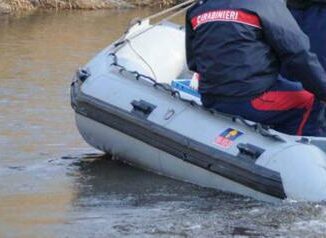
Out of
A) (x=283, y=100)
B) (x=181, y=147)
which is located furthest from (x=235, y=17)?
(x=181, y=147)

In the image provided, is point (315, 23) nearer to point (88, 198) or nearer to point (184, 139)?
point (184, 139)

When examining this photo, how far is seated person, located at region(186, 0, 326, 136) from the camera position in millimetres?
5027

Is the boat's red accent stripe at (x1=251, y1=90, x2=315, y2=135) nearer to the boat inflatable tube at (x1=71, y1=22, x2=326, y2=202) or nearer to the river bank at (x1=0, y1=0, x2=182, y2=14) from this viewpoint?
the boat inflatable tube at (x1=71, y1=22, x2=326, y2=202)

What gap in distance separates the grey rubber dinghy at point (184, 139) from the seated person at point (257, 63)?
16 centimetres

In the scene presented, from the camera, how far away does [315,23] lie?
5.47m

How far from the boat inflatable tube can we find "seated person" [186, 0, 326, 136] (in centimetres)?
16

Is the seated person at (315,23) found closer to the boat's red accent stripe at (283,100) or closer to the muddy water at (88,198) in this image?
the boat's red accent stripe at (283,100)

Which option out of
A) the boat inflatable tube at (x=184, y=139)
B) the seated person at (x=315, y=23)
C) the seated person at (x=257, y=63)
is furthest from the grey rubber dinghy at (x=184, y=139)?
the seated person at (x=315, y=23)

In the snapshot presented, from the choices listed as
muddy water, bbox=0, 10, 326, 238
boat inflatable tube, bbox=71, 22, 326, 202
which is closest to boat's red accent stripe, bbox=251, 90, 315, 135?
boat inflatable tube, bbox=71, 22, 326, 202

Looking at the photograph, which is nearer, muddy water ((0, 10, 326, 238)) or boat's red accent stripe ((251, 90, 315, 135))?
muddy water ((0, 10, 326, 238))

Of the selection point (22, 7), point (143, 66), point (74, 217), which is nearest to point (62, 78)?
point (143, 66)

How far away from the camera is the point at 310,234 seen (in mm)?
4320

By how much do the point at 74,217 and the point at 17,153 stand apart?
1433mm

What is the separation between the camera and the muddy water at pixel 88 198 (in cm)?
449
